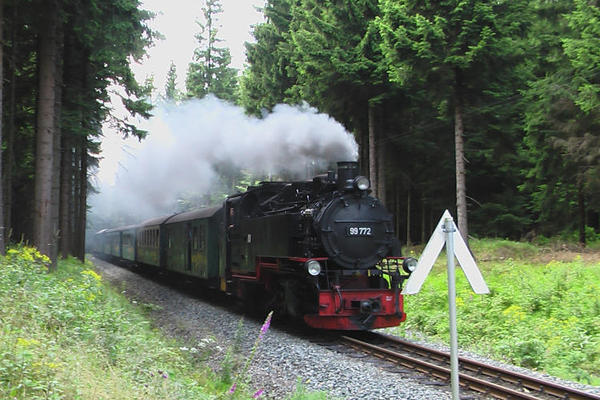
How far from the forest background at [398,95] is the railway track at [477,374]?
7414 millimetres

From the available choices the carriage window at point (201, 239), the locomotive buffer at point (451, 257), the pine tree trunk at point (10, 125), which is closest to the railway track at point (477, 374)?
the locomotive buffer at point (451, 257)

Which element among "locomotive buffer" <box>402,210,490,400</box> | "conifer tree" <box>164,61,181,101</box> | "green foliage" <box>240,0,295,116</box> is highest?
"conifer tree" <box>164,61,181,101</box>

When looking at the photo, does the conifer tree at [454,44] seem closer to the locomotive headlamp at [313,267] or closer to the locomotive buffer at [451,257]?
the locomotive headlamp at [313,267]

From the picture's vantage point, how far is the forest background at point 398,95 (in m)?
13.8

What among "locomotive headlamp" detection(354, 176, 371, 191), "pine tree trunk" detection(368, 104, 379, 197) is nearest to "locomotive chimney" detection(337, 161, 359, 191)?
"locomotive headlamp" detection(354, 176, 371, 191)

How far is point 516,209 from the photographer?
26.5 metres

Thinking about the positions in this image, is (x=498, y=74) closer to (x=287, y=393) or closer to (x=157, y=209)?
(x=287, y=393)

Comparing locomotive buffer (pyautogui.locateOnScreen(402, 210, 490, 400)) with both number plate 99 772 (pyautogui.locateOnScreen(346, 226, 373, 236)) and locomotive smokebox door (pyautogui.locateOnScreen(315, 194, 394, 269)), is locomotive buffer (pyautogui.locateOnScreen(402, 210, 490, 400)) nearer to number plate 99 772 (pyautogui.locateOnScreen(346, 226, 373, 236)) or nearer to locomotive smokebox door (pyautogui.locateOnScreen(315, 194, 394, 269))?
locomotive smokebox door (pyautogui.locateOnScreen(315, 194, 394, 269))

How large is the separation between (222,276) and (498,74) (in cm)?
1089

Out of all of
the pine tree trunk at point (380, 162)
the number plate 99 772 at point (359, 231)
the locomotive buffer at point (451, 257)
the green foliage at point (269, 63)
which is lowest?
the locomotive buffer at point (451, 257)

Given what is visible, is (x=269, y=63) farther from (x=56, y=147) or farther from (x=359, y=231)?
(x=359, y=231)

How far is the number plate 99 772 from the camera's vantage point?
10633 mm

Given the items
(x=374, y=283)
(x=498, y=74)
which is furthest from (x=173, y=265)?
(x=498, y=74)

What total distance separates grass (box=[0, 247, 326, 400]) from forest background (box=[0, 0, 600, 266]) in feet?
13.2
